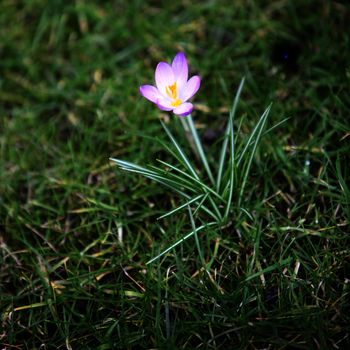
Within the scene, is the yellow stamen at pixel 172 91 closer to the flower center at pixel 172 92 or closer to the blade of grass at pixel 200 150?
the flower center at pixel 172 92

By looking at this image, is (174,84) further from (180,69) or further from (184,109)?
(184,109)

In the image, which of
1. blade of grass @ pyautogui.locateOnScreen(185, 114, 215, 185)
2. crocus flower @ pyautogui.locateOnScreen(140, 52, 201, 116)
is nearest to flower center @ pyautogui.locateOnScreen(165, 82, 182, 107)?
crocus flower @ pyautogui.locateOnScreen(140, 52, 201, 116)

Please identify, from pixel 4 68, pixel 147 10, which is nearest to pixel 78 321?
pixel 4 68

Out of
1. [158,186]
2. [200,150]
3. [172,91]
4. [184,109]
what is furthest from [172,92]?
[158,186]

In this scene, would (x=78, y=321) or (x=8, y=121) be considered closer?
(x=78, y=321)

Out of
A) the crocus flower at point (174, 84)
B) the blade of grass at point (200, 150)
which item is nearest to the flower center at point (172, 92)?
the crocus flower at point (174, 84)

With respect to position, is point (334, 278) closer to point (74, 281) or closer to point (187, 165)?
point (187, 165)
